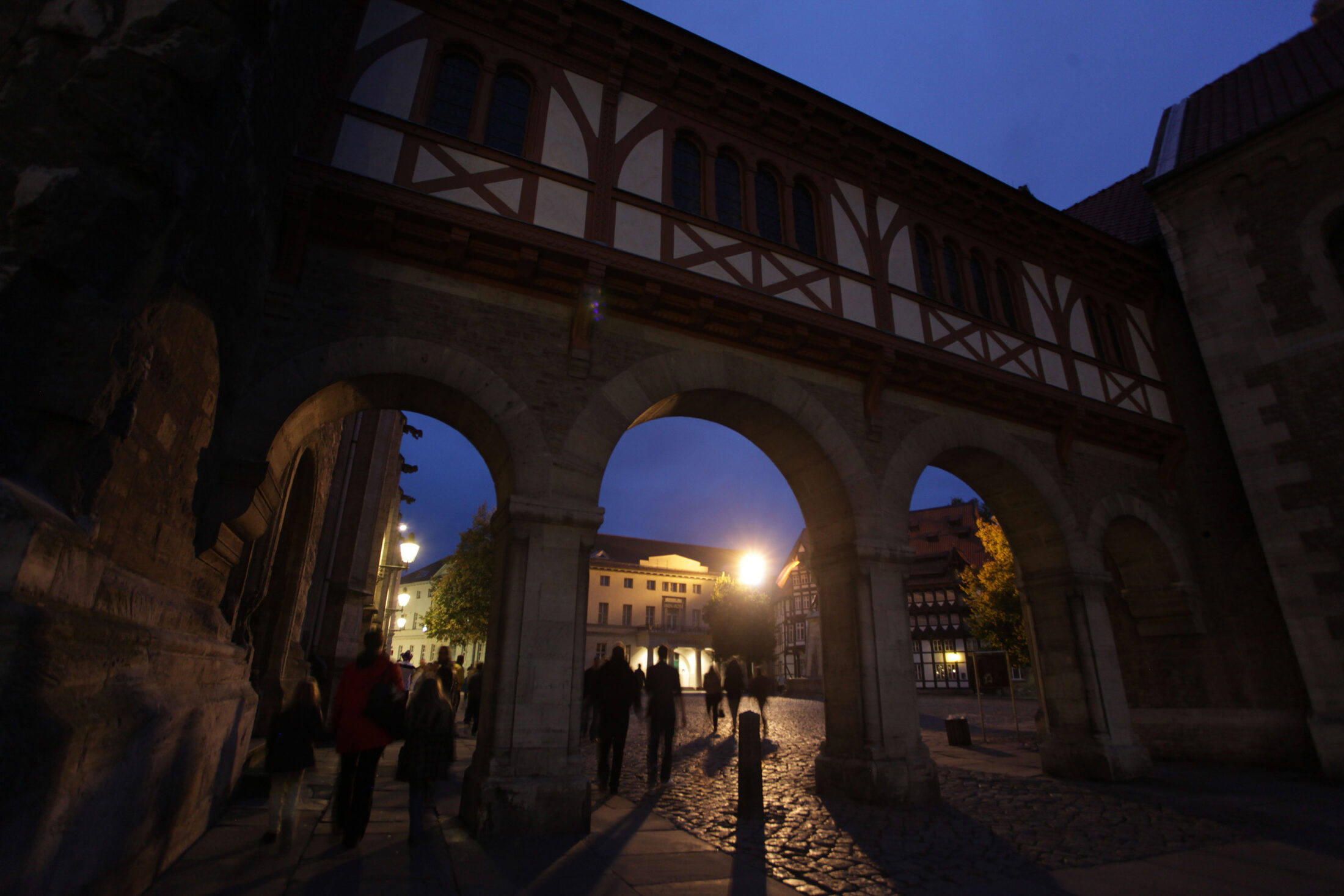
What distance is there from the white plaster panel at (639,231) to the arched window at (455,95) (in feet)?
6.87

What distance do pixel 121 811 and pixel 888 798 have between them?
6.92 m

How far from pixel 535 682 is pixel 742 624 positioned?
3231 centimetres

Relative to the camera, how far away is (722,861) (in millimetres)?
4707

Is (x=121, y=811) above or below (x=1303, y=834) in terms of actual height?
above

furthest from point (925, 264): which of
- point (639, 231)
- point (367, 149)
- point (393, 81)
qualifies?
point (367, 149)

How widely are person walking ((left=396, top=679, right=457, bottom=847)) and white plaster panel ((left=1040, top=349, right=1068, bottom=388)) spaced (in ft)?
34.7

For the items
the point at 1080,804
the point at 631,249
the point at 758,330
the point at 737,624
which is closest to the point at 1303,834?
the point at 1080,804

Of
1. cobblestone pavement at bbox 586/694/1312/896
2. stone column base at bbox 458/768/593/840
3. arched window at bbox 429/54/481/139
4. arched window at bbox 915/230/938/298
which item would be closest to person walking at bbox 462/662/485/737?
cobblestone pavement at bbox 586/694/1312/896

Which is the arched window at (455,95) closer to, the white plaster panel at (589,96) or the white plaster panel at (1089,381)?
the white plaster panel at (589,96)

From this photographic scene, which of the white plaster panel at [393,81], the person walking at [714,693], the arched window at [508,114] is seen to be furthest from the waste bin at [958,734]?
the white plaster panel at [393,81]

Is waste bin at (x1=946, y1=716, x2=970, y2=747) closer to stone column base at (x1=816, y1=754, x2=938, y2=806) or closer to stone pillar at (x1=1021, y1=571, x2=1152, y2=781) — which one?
stone pillar at (x1=1021, y1=571, x2=1152, y2=781)

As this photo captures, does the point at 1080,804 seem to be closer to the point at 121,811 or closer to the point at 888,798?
the point at 888,798

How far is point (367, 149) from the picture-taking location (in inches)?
271

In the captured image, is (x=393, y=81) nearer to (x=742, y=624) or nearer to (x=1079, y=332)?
(x=1079, y=332)
